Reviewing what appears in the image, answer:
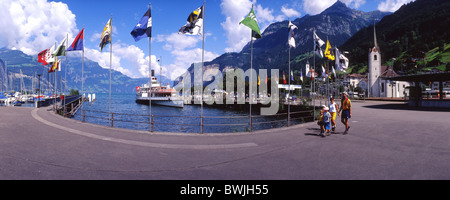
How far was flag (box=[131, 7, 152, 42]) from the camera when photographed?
13.2 metres

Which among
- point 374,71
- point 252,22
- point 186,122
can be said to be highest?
point 374,71

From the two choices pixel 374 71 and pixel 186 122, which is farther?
pixel 374 71

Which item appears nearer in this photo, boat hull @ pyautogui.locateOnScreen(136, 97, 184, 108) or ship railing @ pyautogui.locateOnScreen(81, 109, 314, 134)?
ship railing @ pyautogui.locateOnScreen(81, 109, 314, 134)

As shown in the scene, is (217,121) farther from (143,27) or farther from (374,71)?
(374,71)

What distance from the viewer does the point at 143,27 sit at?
43.5 feet

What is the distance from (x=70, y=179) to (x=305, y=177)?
211 inches

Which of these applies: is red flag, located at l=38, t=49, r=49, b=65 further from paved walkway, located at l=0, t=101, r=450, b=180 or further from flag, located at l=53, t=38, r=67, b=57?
paved walkway, located at l=0, t=101, r=450, b=180

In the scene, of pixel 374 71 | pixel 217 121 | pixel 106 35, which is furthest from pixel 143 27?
pixel 374 71

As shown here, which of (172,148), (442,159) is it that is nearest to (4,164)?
(172,148)

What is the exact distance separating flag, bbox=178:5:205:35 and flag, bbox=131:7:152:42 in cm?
245

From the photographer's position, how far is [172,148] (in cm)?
796

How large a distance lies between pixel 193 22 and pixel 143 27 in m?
3.36

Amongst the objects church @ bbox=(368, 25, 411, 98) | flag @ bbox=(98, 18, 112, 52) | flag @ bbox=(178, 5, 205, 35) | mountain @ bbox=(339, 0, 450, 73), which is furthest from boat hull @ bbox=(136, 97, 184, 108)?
mountain @ bbox=(339, 0, 450, 73)
